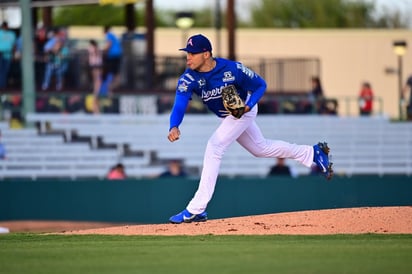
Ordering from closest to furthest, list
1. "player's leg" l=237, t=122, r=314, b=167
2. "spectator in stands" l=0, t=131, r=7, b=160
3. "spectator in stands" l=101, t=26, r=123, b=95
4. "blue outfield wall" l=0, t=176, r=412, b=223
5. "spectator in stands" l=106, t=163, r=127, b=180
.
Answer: "player's leg" l=237, t=122, r=314, b=167
"blue outfield wall" l=0, t=176, r=412, b=223
"spectator in stands" l=106, t=163, r=127, b=180
"spectator in stands" l=0, t=131, r=7, b=160
"spectator in stands" l=101, t=26, r=123, b=95

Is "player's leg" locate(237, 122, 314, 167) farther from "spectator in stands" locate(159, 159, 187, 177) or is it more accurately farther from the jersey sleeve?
"spectator in stands" locate(159, 159, 187, 177)

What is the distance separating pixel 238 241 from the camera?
38.9 ft

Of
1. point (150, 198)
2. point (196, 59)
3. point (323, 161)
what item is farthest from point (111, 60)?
point (196, 59)

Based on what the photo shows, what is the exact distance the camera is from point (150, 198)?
21.8 m

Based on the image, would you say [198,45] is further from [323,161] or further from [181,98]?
[323,161]

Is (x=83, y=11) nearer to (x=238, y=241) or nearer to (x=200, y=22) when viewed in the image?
(x=200, y=22)

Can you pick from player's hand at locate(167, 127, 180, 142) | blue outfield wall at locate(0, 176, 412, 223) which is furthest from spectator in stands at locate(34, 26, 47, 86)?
player's hand at locate(167, 127, 180, 142)

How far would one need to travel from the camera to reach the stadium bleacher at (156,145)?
23406mm

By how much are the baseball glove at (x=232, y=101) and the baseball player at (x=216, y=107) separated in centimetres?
3

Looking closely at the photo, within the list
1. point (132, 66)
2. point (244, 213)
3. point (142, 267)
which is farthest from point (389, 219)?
point (132, 66)

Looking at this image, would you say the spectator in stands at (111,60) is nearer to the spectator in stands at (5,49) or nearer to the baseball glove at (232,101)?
the spectator in stands at (5,49)

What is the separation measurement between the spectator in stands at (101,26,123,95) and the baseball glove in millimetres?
12375

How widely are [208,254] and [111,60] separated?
1490cm

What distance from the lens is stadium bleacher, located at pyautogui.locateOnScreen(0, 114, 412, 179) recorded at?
922 inches
